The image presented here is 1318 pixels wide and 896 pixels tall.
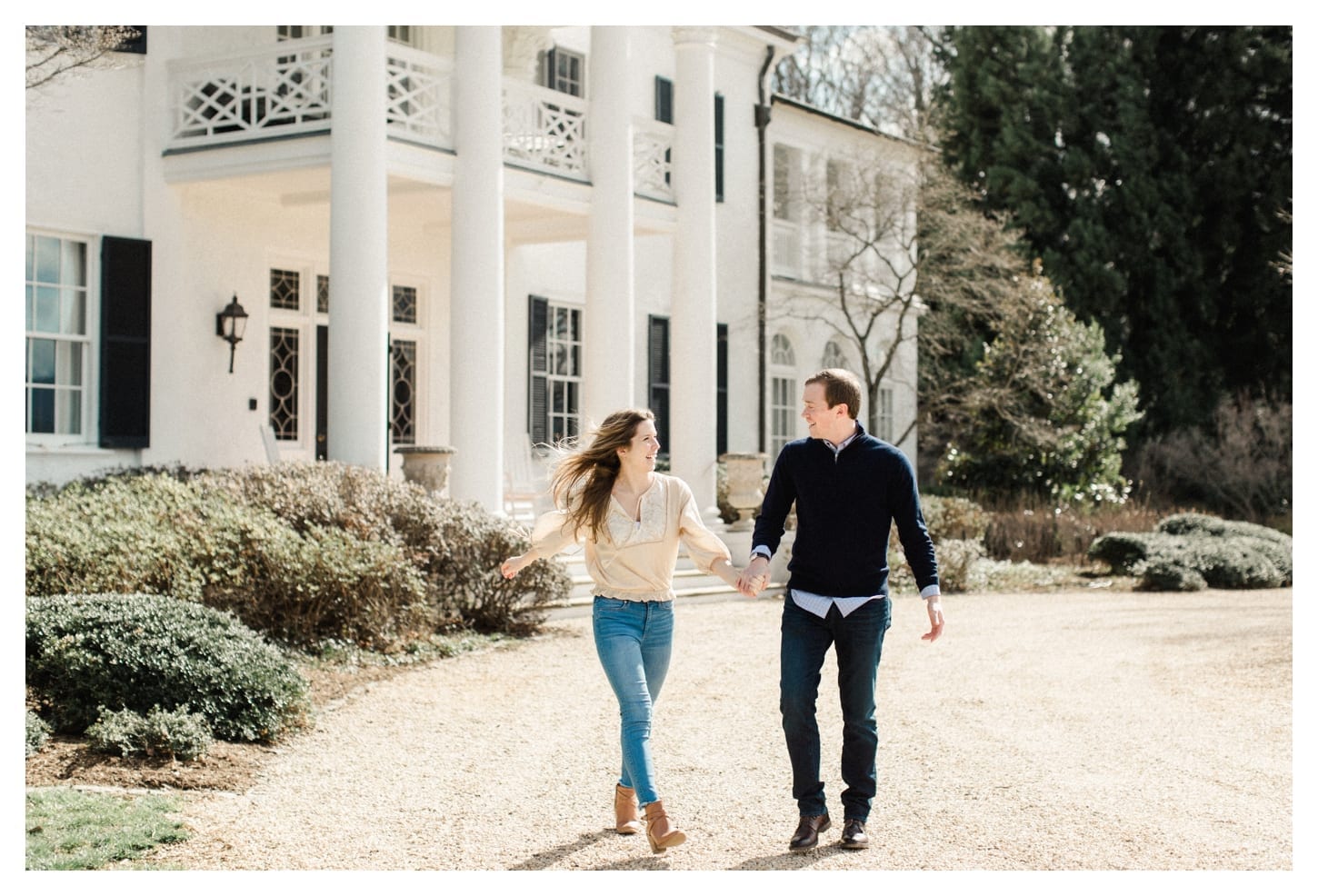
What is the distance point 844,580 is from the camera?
5402 mm

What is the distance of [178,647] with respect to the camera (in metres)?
7.48

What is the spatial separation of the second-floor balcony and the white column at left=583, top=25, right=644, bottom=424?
1.12 ft

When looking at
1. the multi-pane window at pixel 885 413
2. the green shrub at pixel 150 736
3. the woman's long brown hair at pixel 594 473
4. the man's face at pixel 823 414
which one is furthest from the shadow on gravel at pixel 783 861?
the multi-pane window at pixel 885 413

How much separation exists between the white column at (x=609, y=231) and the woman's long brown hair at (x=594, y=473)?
9.82 m

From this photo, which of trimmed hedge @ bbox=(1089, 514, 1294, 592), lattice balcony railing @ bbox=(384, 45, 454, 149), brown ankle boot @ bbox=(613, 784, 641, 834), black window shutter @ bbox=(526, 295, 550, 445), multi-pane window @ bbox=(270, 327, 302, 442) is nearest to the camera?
brown ankle boot @ bbox=(613, 784, 641, 834)

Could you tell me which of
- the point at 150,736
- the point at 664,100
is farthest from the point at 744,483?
the point at 150,736

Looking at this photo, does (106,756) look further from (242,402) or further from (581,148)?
(581,148)

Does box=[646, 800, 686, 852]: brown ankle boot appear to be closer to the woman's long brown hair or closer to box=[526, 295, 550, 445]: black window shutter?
the woman's long brown hair

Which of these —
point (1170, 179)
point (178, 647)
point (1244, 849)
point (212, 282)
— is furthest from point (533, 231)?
point (1170, 179)

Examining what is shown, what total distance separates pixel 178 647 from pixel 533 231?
10.4 metres

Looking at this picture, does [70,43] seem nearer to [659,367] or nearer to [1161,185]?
[659,367]

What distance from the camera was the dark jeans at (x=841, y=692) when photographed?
5.43m

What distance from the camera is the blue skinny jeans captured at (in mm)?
5328

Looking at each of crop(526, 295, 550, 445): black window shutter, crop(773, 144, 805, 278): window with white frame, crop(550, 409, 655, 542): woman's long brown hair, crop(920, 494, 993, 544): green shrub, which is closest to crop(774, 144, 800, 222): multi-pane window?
crop(773, 144, 805, 278): window with white frame
